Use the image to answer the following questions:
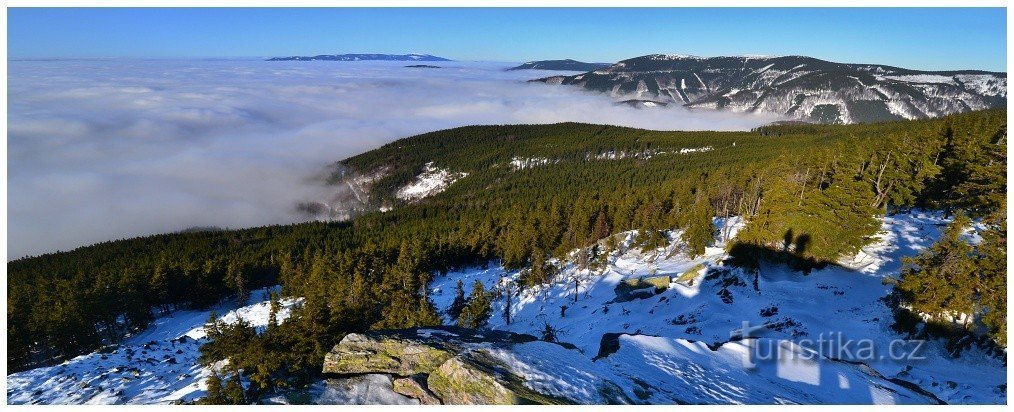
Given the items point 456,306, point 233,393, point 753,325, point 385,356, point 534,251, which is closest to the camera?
point 385,356

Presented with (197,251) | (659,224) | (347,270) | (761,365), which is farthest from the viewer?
(197,251)

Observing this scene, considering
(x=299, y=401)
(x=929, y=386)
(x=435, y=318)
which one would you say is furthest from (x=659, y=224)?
(x=299, y=401)

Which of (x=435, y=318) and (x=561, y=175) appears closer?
(x=435, y=318)

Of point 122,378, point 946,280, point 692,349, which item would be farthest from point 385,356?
point 122,378

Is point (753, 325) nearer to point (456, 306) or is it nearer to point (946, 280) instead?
point (946, 280)

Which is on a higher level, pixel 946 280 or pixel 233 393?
pixel 946 280

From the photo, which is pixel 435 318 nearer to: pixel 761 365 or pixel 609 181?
pixel 761 365

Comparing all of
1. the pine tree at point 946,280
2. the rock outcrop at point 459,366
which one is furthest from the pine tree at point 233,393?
the pine tree at point 946,280
